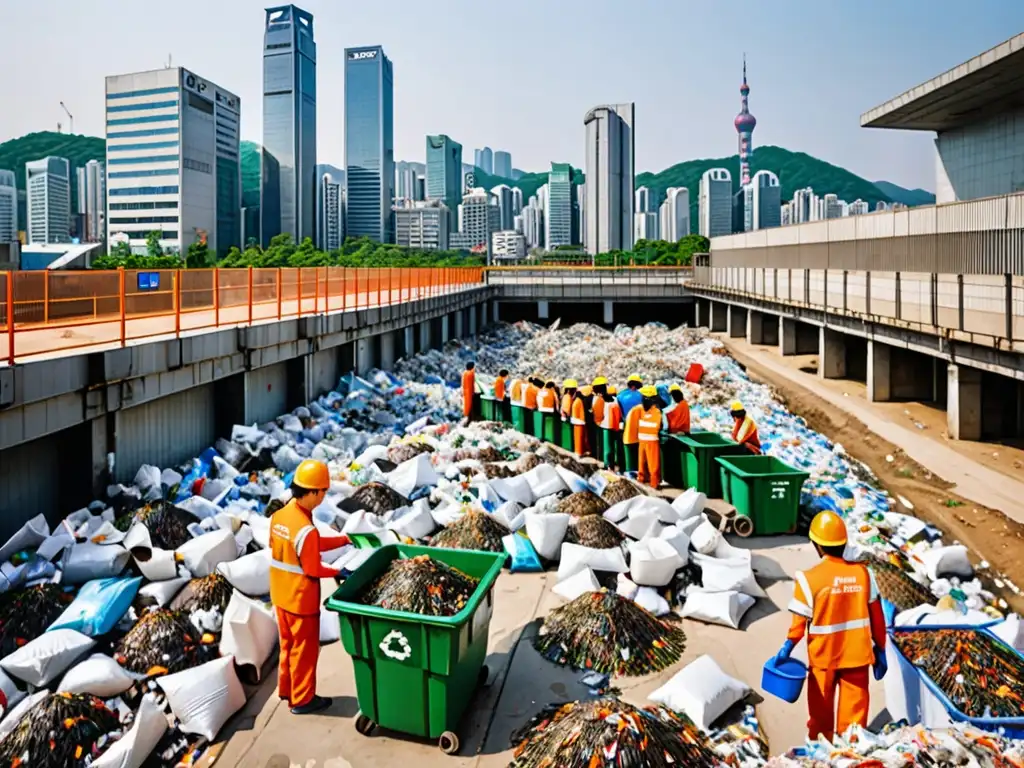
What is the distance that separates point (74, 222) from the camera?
166000 mm

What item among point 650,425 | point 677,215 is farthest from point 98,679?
point 677,215

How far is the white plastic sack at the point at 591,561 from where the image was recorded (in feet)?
20.9

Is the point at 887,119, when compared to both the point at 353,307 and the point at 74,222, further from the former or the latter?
the point at 74,222

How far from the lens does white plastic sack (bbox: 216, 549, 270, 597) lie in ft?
18.7

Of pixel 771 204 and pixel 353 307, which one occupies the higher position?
pixel 771 204

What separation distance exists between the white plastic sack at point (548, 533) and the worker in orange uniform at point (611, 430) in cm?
377

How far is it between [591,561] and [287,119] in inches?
7849

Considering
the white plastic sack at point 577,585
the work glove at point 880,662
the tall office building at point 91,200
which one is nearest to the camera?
the work glove at point 880,662

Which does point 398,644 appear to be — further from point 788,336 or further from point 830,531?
point 788,336

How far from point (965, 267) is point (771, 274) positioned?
9069 millimetres

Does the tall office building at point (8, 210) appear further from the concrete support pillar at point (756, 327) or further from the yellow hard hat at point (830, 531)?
the yellow hard hat at point (830, 531)

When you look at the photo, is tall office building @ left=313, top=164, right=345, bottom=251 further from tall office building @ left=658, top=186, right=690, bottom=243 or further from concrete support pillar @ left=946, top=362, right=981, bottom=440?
concrete support pillar @ left=946, top=362, right=981, bottom=440

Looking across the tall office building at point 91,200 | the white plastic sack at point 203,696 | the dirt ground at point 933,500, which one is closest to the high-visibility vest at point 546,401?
→ the dirt ground at point 933,500

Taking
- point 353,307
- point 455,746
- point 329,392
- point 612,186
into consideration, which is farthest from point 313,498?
point 612,186
